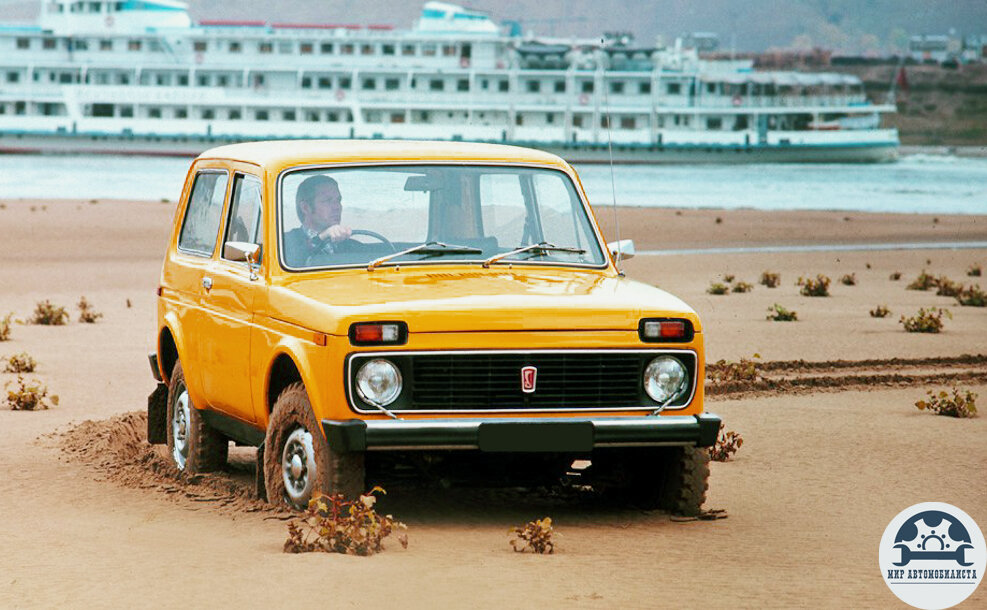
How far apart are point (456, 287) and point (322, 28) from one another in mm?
77065

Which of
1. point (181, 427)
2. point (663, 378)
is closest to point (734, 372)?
point (181, 427)

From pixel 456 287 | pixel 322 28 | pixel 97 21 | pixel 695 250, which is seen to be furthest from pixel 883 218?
pixel 97 21

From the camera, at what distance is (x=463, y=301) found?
20.0ft

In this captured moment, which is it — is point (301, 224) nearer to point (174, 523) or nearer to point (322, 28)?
point (174, 523)

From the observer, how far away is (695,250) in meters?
29.5

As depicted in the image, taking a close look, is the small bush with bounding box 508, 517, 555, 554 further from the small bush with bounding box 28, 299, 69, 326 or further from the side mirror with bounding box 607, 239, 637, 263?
the small bush with bounding box 28, 299, 69, 326

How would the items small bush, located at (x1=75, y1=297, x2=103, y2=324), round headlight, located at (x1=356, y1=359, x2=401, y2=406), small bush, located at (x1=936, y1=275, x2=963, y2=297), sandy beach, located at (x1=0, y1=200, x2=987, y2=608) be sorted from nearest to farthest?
sandy beach, located at (x1=0, y1=200, x2=987, y2=608), round headlight, located at (x1=356, y1=359, x2=401, y2=406), small bush, located at (x1=75, y1=297, x2=103, y2=324), small bush, located at (x1=936, y1=275, x2=963, y2=297)

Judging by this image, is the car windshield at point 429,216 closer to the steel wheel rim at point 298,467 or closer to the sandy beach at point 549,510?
the steel wheel rim at point 298,467

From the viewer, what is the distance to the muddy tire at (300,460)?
19.8ft

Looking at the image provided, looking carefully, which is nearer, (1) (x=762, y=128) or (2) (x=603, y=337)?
(2) (x=603, y=337)

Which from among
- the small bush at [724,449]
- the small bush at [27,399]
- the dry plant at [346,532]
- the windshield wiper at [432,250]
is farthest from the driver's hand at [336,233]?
the small bush at [27,399]

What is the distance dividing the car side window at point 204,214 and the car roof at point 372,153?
219 mm

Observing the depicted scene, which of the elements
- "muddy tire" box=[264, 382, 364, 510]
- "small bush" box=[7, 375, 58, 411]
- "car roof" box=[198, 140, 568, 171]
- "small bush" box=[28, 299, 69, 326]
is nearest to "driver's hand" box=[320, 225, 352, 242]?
"car roof" box=[198, 140, 568, 171]

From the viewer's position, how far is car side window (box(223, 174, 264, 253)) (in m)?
7.04
